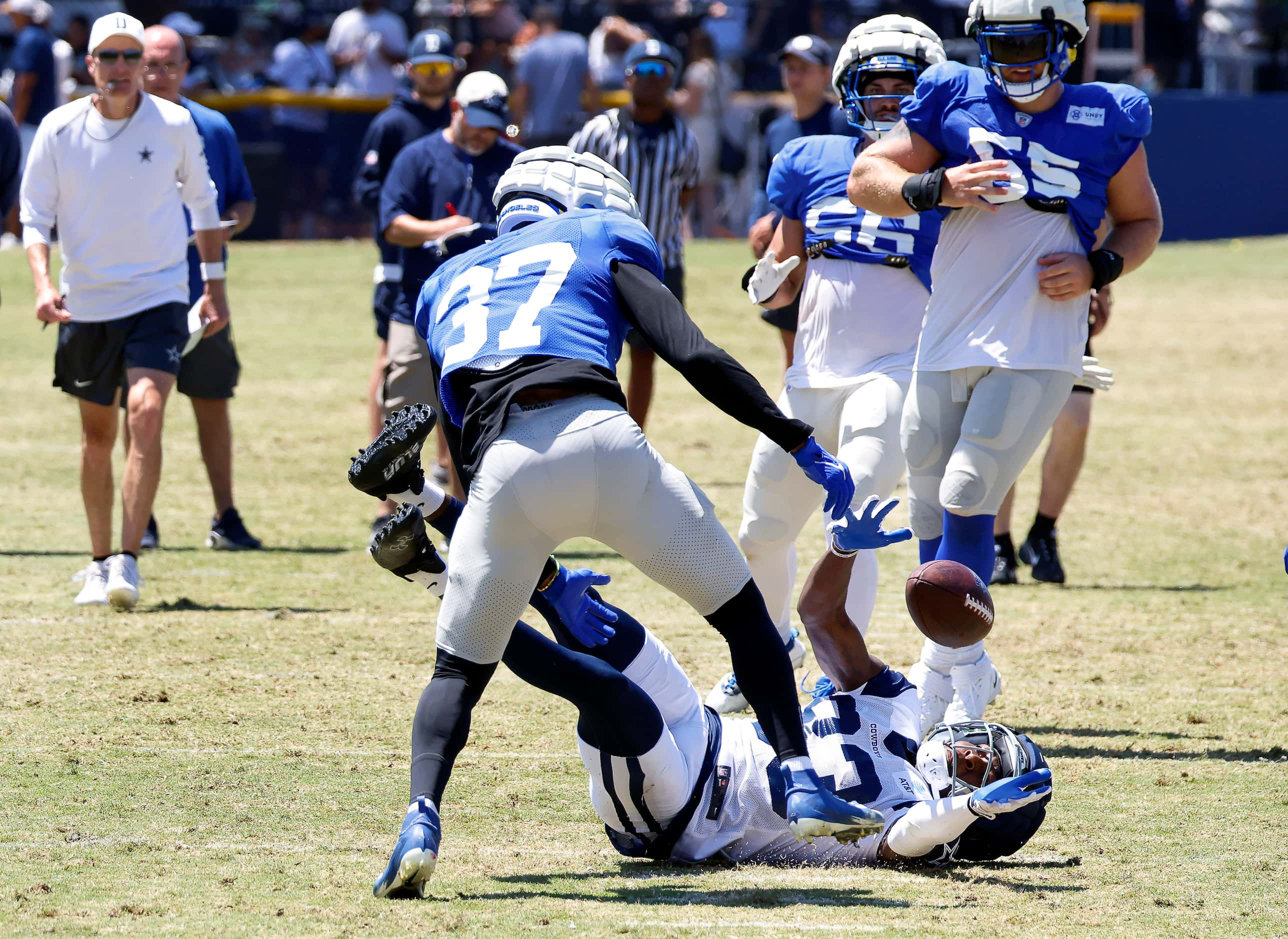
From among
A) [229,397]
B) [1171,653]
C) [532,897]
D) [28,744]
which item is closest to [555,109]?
[229,397]

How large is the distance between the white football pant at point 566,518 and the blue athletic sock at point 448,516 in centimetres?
53

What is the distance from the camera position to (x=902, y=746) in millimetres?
4672

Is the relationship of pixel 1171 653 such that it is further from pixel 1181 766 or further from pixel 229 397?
pixel 229 397

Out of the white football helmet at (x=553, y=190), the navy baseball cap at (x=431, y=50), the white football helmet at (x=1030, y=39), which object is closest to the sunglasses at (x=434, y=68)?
the navy baseball cap at (x=431, y=50)

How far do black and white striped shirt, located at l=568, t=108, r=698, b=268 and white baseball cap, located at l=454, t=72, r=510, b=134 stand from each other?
1399 mm

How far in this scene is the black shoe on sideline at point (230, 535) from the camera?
358 inches

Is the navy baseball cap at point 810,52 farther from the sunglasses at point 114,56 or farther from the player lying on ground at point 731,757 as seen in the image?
the player lying on ground at point 731,757

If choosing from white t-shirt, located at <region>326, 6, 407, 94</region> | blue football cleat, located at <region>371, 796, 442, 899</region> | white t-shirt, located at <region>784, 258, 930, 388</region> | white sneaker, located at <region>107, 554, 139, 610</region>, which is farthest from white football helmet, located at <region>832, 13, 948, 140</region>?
white t-shirt, located at <region>326, 6, 407, 94</region>

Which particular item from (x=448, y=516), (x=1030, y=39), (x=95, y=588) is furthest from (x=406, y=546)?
(x=95, y=588)

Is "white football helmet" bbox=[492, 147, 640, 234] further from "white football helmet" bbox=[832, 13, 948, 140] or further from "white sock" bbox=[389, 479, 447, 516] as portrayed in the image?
"white football helmet" bbox=[832, 13, 948, 140]

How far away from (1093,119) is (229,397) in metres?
5.09

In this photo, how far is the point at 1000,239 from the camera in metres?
5.54

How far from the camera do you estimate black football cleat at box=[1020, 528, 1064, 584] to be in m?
8.63

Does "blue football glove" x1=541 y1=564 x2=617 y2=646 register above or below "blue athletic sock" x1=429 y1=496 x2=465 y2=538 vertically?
below
